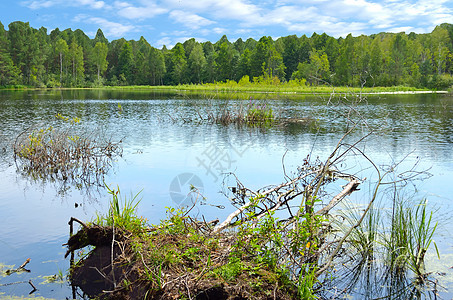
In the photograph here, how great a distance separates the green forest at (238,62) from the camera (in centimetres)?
8181

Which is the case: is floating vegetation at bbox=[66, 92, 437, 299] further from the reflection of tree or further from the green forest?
the green forest

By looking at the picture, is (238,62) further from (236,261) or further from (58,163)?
(236,261)

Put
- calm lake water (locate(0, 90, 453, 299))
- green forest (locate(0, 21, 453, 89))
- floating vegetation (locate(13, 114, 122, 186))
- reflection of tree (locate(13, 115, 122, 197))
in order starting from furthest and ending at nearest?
green forest (locate(0, 21, 453, 89)), floating vegetation (locate(13, 114, 122, 186)), reflection of tree (locate(13, 115, 122, 197)), calm lake water (locate(0, 90, 453, 299))

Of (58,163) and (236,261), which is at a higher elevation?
(236,261)

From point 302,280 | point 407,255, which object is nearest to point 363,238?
point 407,255

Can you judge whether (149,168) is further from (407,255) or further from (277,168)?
(407,255)

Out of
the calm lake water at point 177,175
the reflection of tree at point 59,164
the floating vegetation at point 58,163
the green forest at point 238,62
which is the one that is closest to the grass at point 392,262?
the calm lake water at point 177,175

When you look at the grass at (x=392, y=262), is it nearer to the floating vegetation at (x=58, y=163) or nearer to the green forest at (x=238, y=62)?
the floating vegetation at (x=58, y=163)

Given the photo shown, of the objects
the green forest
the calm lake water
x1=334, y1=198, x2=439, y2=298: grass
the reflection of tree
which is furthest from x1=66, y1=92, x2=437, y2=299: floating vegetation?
the green forest

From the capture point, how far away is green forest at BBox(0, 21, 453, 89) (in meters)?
81.8

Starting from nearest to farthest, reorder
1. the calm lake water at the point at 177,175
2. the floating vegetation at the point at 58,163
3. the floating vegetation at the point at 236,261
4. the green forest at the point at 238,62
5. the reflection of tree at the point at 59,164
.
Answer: the floating vegetation at the point at 236,261 → the calm lake water at the point at 177,175 → the reflection of tree at the point at 59,164 → the floating vegetation at the point at 58,163 → the green forest at the point at 238,62

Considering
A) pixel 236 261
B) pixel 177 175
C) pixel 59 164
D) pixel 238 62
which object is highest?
pixel 238 62

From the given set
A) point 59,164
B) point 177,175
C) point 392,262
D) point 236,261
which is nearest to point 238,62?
point 59,164

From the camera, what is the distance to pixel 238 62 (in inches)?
3814
